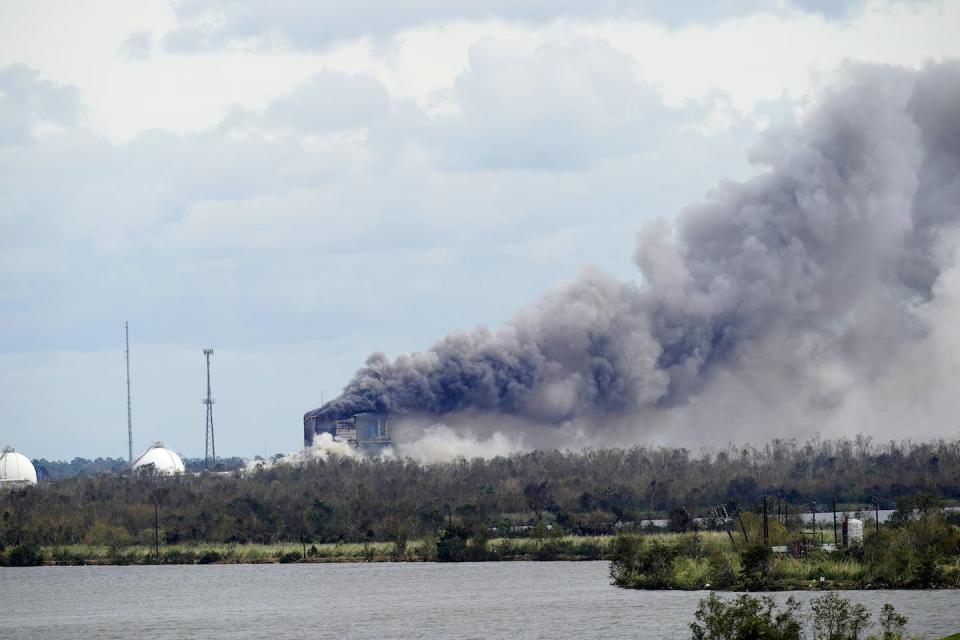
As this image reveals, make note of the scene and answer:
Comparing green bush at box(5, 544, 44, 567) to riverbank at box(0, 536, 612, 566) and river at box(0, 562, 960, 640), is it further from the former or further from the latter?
river at box(0, 562, 960, 640)

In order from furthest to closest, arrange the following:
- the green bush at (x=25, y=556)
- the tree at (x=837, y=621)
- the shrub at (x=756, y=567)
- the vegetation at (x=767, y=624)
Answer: the green bush at (x=25, y=556), the shrub at (x=756, y=567), the tree at (x=837, y=621), the vegetation at (x=767, y=624)

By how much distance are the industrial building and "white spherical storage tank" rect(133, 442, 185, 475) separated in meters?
34.9

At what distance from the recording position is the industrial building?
14000 centimetres

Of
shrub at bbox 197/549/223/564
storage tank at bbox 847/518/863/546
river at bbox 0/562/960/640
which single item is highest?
storage tank at bbox 847/518/863/546

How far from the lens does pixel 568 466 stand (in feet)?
516

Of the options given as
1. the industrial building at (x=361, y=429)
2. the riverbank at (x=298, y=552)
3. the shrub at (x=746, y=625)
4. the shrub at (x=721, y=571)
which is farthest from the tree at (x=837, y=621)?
the industrial building at (x=361, y=429)

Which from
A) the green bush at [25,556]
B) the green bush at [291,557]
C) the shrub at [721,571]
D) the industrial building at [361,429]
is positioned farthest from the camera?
the industrial building at [361,429]

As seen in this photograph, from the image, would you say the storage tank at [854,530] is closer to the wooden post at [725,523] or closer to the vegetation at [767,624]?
the wooden post at [725,523]

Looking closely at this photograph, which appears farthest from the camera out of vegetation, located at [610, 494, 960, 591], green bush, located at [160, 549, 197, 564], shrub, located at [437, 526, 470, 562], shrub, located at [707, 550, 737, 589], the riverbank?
green bush, located at [160, 549, 197, 564]

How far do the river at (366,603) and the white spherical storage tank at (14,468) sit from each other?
7577 centimetres

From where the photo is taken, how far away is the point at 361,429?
465 feet

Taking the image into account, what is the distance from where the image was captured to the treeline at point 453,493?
120 meters

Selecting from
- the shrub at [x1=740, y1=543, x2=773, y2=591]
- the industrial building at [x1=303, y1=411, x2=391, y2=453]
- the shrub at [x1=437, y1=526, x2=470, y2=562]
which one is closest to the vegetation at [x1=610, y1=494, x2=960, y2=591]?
the shrub at [x1=740, y1=543, x2=773, y2=591]

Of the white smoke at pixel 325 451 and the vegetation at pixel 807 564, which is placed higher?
the white smoke at pixel 325 451
